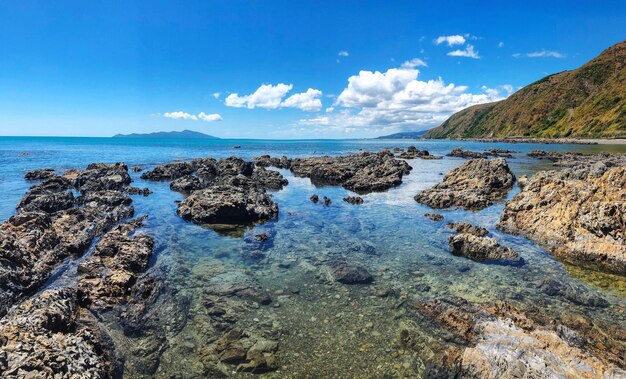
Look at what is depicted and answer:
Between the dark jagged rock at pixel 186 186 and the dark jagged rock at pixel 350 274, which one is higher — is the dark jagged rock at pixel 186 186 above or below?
above

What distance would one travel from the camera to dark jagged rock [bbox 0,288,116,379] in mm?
7211

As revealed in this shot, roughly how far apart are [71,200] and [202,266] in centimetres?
2194

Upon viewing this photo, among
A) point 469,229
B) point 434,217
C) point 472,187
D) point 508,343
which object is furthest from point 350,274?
point 472,187

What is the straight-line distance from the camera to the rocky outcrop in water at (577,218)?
54.5 ft

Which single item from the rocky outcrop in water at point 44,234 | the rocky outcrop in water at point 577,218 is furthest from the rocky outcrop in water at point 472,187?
the rocky outcrop in water at point 44,234

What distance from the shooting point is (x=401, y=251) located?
60.7 ft

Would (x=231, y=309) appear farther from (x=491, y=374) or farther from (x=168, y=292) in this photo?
(x=491, y=374)

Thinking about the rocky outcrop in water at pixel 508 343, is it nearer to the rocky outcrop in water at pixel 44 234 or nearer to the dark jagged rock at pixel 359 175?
the rocky outcrop in water at pixel 44 234

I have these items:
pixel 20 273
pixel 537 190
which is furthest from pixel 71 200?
pixel 537 190

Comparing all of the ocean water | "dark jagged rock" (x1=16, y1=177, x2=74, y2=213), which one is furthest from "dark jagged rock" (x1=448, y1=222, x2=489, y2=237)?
"dark jagged rock" (x1=16, y1=177, x2=74, y2=213)

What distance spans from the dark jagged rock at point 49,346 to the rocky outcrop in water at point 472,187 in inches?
1065

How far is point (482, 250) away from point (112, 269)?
60.9 ft

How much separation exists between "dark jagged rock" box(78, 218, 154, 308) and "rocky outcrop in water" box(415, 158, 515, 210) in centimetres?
2421

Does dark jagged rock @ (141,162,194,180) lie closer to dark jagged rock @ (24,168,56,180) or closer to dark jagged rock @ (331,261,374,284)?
dark jagged rock @ (24,168,56,180)
